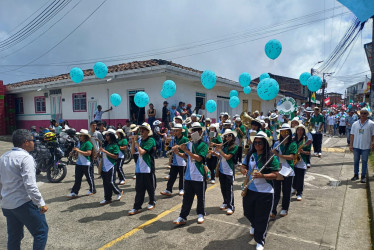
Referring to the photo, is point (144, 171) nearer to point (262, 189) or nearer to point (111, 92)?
point (262, 189)

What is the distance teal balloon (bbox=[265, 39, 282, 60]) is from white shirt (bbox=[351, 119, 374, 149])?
4.69 m

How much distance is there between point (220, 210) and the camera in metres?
4.67

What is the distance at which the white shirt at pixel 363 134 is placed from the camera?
19.9 ft

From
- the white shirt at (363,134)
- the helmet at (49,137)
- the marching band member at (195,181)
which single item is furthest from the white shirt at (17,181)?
the white shirt at (363,134)

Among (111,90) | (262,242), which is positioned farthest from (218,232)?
(111,90)

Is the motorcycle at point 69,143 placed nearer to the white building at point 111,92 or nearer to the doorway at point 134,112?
the doorway at point 134,112

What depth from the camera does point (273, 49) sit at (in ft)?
32.2

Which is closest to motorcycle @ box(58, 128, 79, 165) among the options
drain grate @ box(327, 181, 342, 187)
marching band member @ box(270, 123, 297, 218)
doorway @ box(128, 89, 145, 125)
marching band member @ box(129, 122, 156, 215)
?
doorway @ box(128, 89, 145, 125)

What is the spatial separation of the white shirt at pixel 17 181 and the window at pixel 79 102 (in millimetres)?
12511

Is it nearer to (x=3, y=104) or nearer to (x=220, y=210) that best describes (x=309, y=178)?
(x=220, y=210)

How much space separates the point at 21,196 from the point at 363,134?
7.17 metres

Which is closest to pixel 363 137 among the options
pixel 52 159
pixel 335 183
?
pixel 335 183

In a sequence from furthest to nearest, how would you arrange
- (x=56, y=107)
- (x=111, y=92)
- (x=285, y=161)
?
(x=56, y=107)
(x=111, y=92)
(x=285, y=161)

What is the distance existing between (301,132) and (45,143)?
7138 mm
